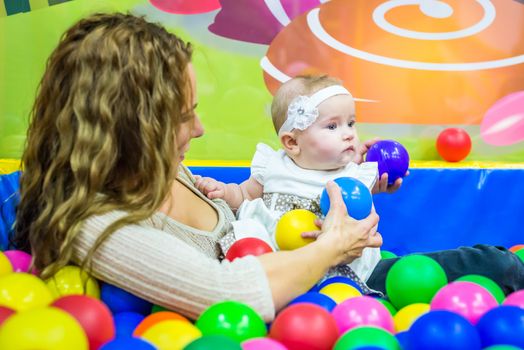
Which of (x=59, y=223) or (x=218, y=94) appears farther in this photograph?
(x=218, y=94)

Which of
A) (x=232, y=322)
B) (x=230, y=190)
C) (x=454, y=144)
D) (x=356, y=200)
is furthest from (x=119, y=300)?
(x=454, y=144)

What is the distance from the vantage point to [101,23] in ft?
3.62

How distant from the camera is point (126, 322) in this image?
1.04 meters

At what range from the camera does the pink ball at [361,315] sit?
1007 mm

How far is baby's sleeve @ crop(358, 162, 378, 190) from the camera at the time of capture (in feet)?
4.99

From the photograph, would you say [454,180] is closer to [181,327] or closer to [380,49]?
[380,49]

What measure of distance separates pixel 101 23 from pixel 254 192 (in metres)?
0.71

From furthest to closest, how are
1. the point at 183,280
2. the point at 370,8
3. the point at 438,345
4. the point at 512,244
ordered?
the point at 370,8
the point at 512,244
the point at 183,280
the point at 438,345

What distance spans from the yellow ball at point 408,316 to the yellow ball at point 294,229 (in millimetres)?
224

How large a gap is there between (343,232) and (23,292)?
55 cm

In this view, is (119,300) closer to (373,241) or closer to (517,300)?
(373,241)

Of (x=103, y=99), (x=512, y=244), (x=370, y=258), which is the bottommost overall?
(x=512, y=244)

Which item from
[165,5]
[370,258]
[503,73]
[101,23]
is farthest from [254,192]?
[503,73]

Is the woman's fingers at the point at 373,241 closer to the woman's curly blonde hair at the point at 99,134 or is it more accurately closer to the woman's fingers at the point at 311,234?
the woman's fingers at the point at 311,234
